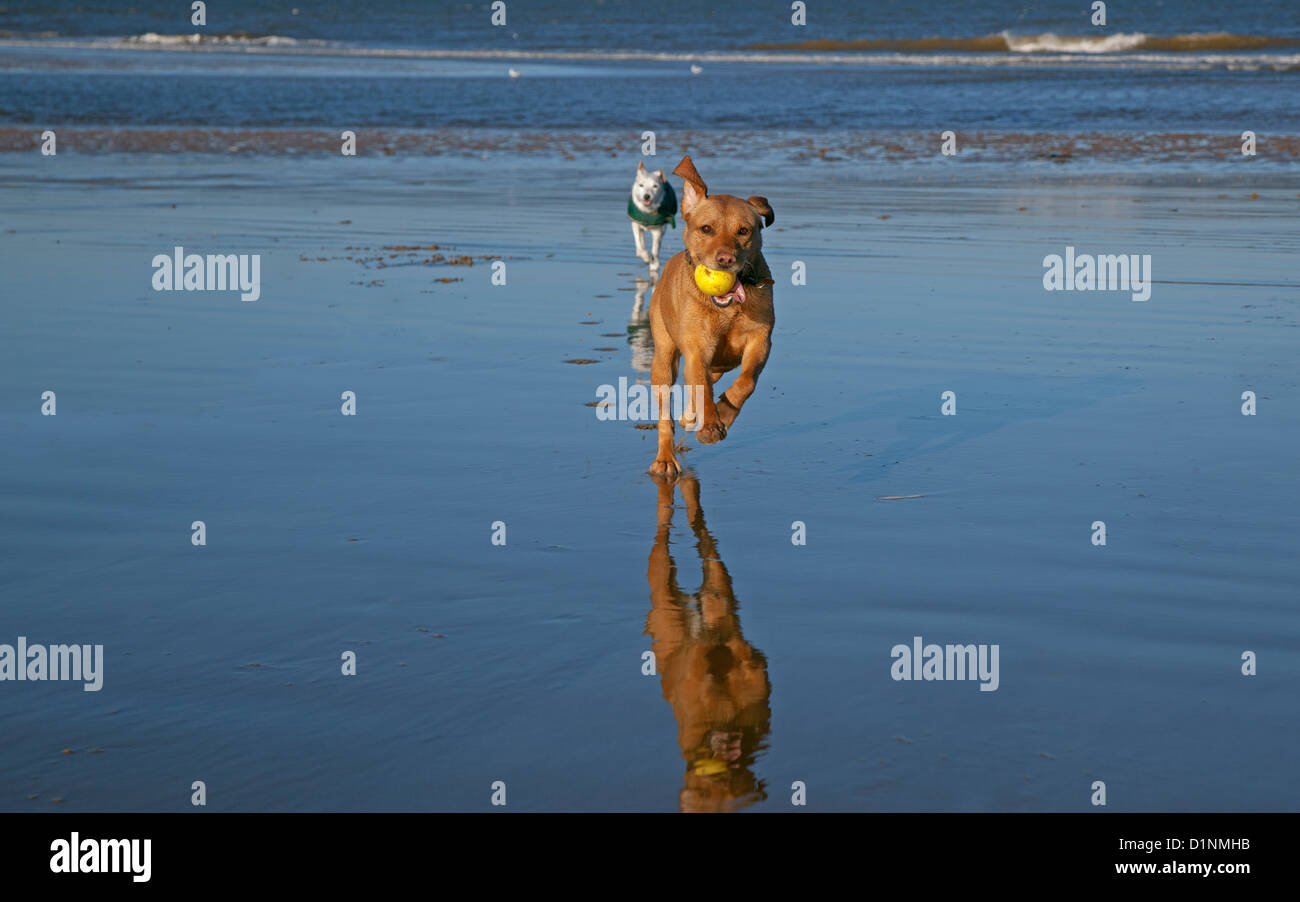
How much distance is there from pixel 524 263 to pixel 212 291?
2.65 meters

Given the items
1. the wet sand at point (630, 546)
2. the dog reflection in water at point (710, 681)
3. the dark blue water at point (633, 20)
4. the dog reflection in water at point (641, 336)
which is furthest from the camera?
the dark blue water at point (633, 20)

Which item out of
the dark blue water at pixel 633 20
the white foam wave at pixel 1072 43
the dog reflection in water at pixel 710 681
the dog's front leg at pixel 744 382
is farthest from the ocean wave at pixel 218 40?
the dog reflection in water at pixel 710 681

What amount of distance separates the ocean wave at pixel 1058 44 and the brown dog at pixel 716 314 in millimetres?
50860

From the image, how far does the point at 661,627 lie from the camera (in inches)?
190

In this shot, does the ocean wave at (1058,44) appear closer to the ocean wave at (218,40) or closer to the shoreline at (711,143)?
the ocean wave at (218,40)

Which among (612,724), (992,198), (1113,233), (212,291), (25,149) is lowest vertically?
(612,724)

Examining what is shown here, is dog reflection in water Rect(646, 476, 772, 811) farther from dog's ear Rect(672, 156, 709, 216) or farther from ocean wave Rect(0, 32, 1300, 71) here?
ocean wave Rect(0, 32, 1300, 71)

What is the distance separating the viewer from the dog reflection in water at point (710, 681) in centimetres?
371

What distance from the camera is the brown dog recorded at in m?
6.53

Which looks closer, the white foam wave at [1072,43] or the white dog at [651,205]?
the white dog at [651,205]

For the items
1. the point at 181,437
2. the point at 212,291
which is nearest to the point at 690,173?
the point at 181,437

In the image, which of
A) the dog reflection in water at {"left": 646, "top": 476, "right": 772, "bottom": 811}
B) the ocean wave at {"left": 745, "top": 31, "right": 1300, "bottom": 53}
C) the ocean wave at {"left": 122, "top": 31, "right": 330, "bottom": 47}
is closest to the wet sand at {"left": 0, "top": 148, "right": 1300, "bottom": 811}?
the dog reflection in water at {"left": 646, "top": 476, "right": 772, "bottom": 811}

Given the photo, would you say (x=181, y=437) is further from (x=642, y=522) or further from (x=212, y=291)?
(x=212, y=291)

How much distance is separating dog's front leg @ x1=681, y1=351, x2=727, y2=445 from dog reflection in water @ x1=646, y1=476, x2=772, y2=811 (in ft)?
2.39
